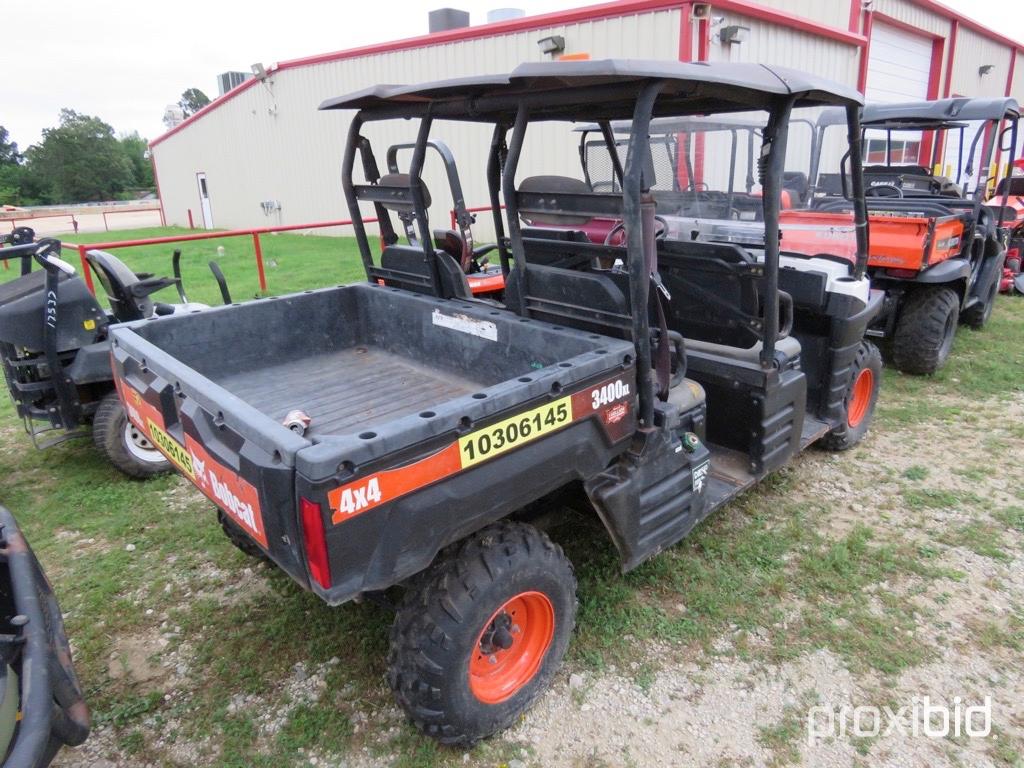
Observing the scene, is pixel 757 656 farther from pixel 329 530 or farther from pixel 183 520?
pixel 183 520

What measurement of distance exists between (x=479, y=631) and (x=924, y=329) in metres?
4.91

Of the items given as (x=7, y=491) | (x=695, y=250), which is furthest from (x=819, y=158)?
(x=7, y=491)

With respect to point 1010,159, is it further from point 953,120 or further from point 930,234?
point 930,234

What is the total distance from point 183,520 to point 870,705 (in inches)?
132

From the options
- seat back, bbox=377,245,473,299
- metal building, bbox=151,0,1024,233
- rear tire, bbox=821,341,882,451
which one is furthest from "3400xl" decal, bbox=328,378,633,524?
metal building, bbox=151,0,1024,233

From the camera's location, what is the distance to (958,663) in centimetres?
269

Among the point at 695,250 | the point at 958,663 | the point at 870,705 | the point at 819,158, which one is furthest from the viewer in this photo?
the point at 819,158

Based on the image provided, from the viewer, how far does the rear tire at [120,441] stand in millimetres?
4145

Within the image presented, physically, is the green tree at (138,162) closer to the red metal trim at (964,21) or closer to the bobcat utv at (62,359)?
the red metal trim at (964,21)

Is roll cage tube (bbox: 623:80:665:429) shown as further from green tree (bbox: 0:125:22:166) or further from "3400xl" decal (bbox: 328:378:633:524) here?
green tree (bbox: 0:125:22:166)

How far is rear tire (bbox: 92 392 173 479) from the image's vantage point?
414 cm

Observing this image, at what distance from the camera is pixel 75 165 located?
1879 inches

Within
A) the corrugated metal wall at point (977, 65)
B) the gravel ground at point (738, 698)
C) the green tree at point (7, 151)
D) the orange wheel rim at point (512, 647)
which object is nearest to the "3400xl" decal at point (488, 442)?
the orange wheel rim at point (512, 647)

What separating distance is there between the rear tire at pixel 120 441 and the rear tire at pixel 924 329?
218 inches
